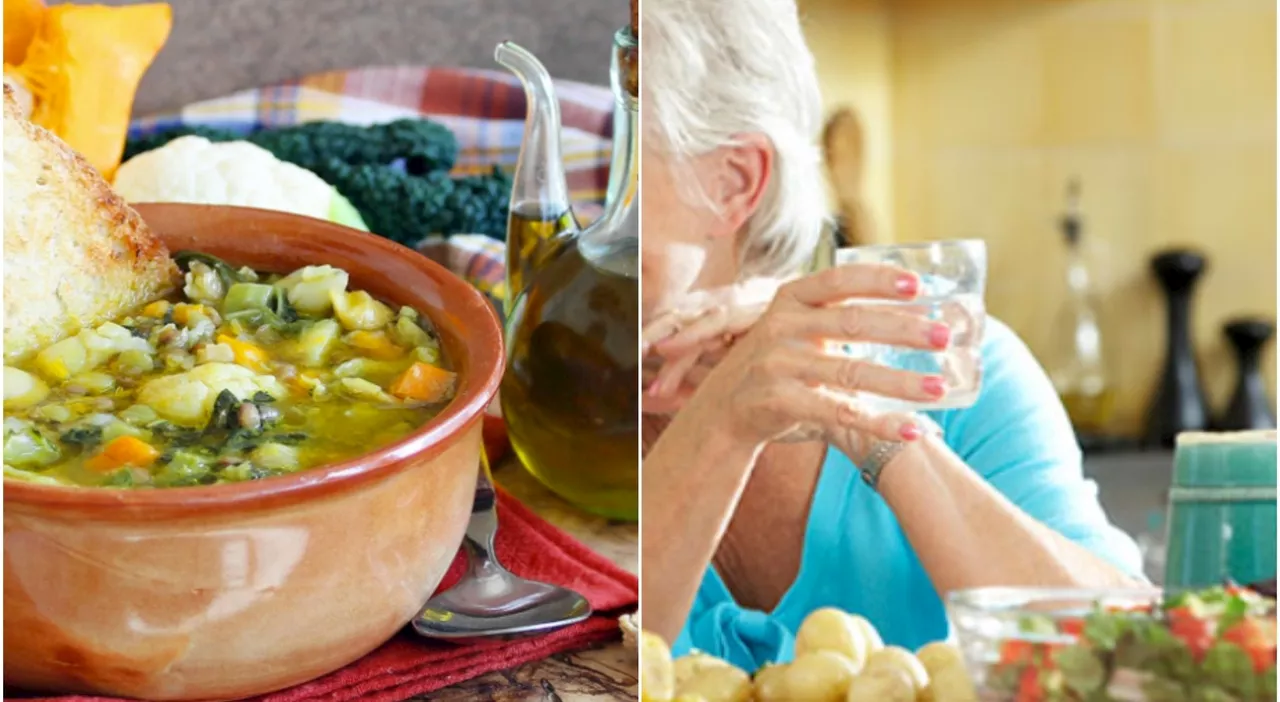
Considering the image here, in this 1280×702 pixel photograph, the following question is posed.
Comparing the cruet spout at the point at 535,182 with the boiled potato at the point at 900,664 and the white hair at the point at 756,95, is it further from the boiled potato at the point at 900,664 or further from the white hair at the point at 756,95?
the boiled potato at the point at 900,664

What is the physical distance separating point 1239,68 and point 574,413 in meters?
0.53

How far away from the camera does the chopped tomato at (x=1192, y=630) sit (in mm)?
825

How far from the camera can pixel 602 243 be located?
991mm

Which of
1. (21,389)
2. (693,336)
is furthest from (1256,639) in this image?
(21,389)

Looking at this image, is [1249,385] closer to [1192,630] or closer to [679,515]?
[1192,630]

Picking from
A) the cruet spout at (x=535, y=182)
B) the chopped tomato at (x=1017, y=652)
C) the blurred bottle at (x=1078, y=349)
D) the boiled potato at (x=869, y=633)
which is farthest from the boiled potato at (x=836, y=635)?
the cruet spout at (x=535, y=182)

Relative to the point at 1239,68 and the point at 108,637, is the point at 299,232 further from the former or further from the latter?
the point at 1239,68

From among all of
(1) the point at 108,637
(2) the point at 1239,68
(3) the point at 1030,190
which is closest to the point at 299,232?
(1) the point at 108,637

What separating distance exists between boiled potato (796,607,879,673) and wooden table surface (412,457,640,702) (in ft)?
0.41

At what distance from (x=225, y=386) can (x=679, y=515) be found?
1.06ft

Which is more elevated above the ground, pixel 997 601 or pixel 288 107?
pixel 288 107

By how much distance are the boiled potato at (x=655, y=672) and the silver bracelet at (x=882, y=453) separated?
189 millimetres

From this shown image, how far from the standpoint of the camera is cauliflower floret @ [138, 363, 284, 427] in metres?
0.83

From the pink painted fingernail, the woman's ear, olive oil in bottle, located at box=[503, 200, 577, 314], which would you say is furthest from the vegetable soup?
the pink painted fingernail
